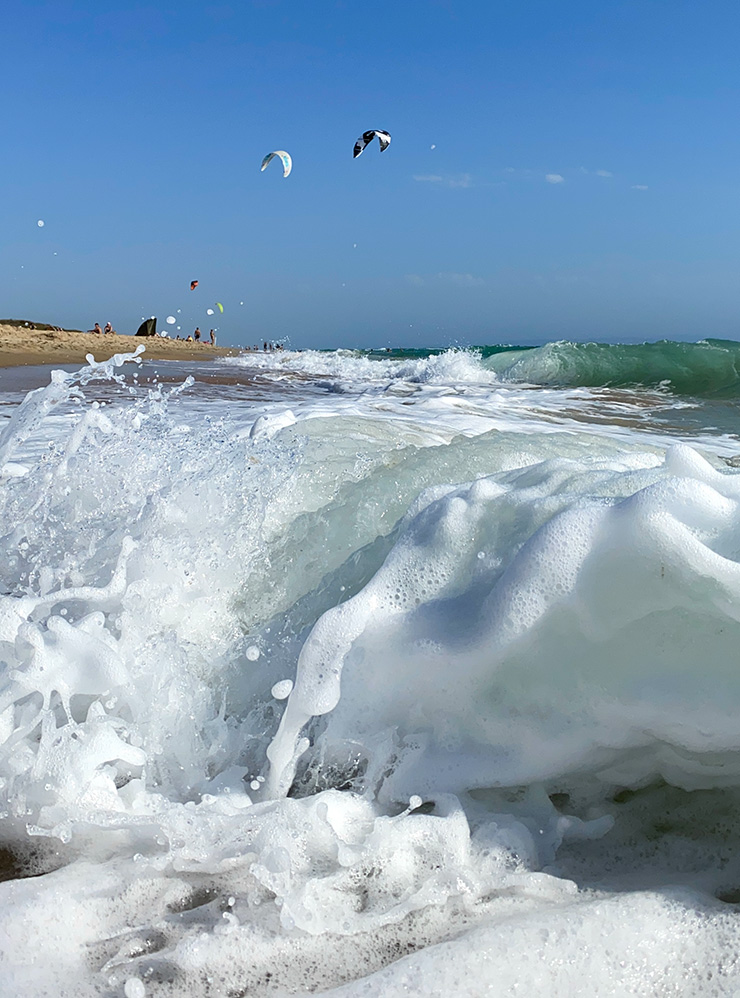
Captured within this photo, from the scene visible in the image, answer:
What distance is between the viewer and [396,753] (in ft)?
5.72

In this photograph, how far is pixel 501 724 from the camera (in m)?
1.71

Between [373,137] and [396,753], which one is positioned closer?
[396,753]

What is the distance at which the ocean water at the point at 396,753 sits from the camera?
1.32 metres

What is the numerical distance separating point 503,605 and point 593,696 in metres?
0.27

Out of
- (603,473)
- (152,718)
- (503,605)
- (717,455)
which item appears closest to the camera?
(503,605)

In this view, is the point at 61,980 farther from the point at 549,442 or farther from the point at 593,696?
the point at 549,442

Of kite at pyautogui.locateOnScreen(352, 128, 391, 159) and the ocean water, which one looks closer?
the ocean water

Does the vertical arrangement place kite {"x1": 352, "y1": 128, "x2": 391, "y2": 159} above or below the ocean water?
above

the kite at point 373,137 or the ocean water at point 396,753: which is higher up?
the kite at point 373,137

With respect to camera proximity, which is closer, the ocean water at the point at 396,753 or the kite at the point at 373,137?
the ocean water at the point at 396,753

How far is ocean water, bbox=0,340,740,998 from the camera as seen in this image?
1.32m

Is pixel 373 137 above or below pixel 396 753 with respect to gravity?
above

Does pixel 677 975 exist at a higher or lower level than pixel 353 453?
lower

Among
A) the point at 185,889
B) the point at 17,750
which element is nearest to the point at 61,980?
the point at 185,889
